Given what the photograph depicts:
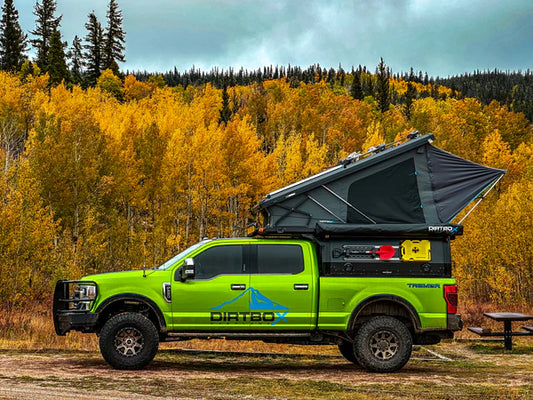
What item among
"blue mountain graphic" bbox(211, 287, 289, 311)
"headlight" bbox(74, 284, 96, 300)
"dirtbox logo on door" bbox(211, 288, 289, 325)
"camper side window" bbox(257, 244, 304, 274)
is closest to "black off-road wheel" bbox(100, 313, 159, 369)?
"headlight" bbox(74, 284, 96, 300)

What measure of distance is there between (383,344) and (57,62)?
8869 cm

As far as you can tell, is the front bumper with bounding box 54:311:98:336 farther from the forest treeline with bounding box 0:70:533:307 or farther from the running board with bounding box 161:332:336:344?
the forest treeline with bounding box 0:70:533:307

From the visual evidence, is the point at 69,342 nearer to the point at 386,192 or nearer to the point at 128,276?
the point at 128,276

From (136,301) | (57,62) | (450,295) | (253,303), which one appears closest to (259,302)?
(253,303)

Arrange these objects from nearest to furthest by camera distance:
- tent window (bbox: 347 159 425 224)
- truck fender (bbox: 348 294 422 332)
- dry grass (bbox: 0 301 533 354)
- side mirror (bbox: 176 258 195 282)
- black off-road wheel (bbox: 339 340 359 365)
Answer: side mirror (bbox: 176 258 195 282) < truck fender (bbox: 348 294 422 332) < tent window (bbox: 347 159 425 224) < black off-road wheel (bbox: 339 340 359 365) < dry grass (bbox: 0 301 533 354)

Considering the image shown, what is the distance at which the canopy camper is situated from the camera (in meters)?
9.81

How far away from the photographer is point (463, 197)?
10.3 m

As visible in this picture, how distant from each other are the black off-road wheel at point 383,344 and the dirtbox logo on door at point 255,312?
141 cm

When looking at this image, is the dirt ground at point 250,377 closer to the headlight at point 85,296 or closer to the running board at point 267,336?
the running board at point 267,336

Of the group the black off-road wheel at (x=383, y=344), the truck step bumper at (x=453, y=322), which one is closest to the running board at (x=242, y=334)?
the black off-road wheel at (x=383, y=344)

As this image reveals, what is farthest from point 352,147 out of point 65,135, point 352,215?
point 352,215

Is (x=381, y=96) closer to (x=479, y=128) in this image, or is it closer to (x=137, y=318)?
(x=479, y=128)

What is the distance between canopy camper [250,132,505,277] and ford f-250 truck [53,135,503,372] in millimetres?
24

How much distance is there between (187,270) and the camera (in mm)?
9500
